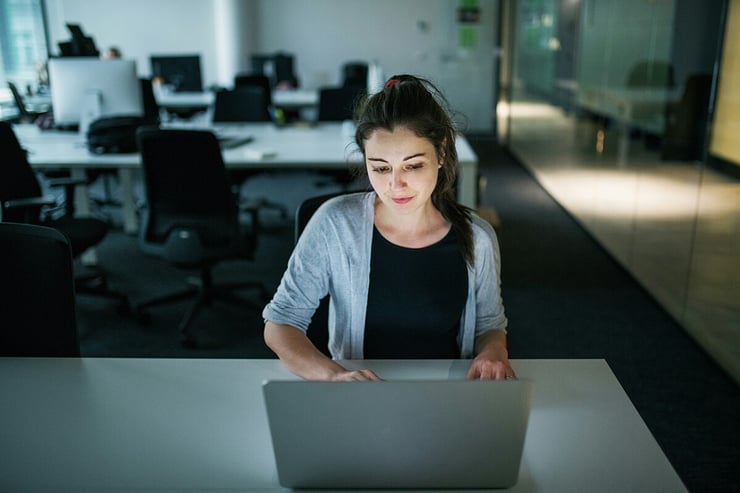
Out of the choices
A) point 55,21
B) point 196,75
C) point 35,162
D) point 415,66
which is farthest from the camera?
point 415,66

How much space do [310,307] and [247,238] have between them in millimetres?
1933

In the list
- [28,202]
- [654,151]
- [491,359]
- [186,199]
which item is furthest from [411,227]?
[654,151]

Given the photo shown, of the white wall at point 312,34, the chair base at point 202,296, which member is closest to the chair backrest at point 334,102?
the chair base at point 202,296

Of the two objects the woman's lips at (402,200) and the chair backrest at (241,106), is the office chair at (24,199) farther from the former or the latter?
the woman's lips at (402,200)

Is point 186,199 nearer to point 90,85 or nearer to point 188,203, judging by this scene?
point 188,203

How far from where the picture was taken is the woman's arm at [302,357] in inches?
54.8

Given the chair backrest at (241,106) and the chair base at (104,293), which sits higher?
the chair backrest at (241,106)

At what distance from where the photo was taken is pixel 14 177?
345 cm

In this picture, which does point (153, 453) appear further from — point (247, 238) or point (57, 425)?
point (247, 238)

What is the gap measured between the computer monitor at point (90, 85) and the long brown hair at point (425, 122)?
326 centimetres

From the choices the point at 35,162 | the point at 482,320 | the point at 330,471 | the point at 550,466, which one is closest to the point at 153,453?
the point at 330,471

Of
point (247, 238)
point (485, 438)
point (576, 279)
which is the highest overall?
point (485, 438)

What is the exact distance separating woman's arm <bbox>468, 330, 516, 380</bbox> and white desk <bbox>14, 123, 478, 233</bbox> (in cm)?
201

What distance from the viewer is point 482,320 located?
5.55 feet
